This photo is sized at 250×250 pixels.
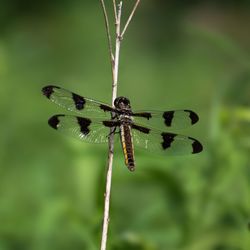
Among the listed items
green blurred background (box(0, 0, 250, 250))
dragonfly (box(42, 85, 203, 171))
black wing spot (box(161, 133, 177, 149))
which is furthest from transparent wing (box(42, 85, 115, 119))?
green blurred background (box(0, 0, 250, 250))

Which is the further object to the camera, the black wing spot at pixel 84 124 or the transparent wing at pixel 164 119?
the transparent wing at pixel 164 119

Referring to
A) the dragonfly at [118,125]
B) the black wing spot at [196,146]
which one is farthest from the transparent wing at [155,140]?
the black wing spot at [196,146]

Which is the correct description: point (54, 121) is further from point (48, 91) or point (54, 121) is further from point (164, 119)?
point (164, 119)

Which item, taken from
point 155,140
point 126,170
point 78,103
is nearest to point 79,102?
point 78,103

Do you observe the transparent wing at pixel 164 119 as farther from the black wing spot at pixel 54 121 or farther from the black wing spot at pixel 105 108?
the black wing spot at pixel 54 121

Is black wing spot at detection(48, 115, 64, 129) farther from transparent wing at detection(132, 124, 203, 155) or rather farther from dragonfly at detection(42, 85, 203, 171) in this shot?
transparent wing at detection(132, 124, 203, 155)

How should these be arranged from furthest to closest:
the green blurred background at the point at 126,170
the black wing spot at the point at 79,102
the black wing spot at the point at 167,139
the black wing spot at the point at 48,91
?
the green blurred background at the point at 126,170 < the black wing spot at the point at 167,139 < the black wing spot at the point at 79,102 < the black wing spot at the point at 48,91

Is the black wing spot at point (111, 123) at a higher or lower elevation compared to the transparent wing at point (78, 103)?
lower

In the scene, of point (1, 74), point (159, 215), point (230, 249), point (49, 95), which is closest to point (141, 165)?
point (159, 215)
